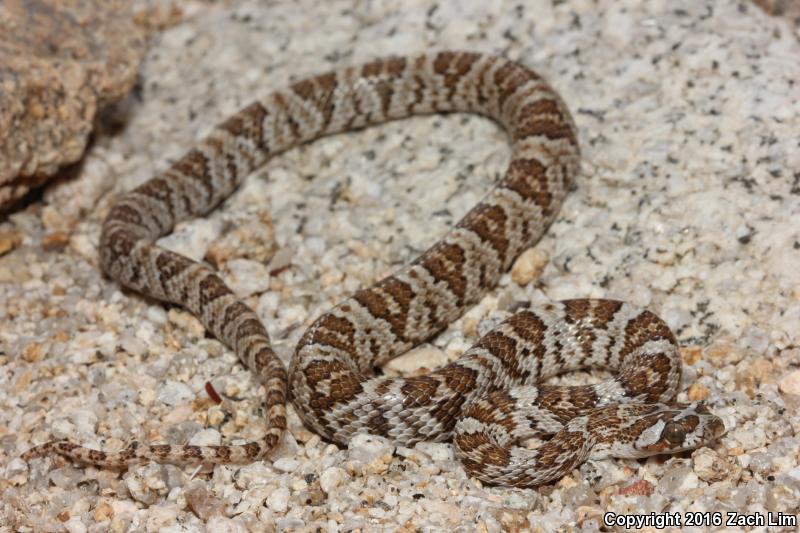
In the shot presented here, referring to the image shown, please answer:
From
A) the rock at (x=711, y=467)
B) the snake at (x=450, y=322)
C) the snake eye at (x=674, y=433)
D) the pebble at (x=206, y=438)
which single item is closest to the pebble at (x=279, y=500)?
the snake at (x=450, y=322)

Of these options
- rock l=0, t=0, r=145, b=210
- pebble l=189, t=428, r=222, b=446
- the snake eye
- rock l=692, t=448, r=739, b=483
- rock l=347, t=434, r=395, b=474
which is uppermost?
rock l=0, t=0, r=145, b=210

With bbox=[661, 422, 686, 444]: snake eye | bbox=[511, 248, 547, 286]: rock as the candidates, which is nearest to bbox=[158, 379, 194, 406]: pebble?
bbox=[511, 248, 547, 286]: rock

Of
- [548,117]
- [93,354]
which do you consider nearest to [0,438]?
[93,354]

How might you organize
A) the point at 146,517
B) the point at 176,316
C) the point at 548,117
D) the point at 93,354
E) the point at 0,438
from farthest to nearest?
the point at 548,117
the point at 176,316
the point at 93,354
the point at 0,438
the point at 146,517

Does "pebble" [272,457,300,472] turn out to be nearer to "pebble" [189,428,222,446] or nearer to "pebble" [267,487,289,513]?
"pebble" [267,487,289,513]

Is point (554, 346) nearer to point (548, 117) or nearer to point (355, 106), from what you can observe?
point (548, 117)

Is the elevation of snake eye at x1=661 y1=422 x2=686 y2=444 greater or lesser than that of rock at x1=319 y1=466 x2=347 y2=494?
greater
